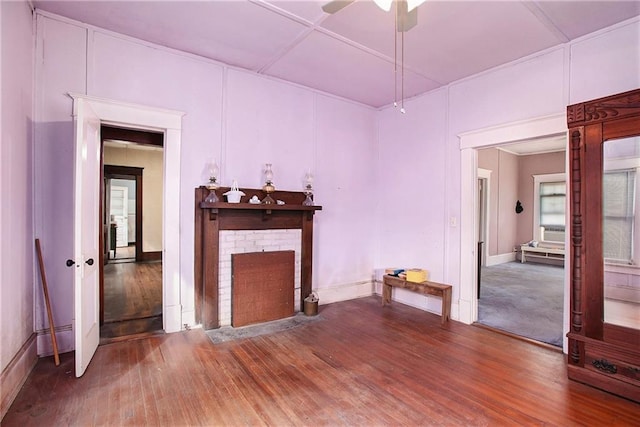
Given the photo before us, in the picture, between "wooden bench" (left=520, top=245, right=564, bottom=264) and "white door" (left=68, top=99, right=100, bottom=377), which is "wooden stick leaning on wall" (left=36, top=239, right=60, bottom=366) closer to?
"white door" (left=68, top=99, right=100, bottom=377)

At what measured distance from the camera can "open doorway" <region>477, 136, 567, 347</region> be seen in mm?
6793

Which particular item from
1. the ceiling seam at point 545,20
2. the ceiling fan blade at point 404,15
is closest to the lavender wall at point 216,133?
the ceiling fan blade at point 404,15

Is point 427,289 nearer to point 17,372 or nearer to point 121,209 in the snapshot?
point 17,372

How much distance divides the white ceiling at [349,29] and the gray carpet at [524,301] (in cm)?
305

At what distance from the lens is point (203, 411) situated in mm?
2137

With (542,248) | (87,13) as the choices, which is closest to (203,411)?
(87,13)

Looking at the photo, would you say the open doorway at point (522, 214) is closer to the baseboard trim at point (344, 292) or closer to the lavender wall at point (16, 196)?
the baseboard trim at point (344, 292)

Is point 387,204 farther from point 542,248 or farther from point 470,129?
point 542,248

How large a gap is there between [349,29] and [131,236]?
11.4 meters

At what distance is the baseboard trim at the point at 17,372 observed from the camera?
2.10 m

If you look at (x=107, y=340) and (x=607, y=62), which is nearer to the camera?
(x=607, y=62)

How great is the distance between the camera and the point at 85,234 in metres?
2.60

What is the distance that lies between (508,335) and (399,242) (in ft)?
6.07

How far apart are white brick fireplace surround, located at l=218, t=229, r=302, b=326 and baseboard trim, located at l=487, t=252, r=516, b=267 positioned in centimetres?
583
